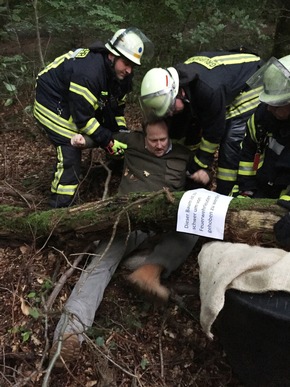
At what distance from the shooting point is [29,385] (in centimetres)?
266

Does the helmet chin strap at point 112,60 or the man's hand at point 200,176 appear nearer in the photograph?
the man's hand at point 200,176

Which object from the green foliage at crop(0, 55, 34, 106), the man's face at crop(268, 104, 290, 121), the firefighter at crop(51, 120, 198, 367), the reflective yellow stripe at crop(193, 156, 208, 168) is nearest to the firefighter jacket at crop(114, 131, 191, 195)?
the firefighter at crop(51, 120, 198, 367)

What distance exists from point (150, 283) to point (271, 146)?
148 cm

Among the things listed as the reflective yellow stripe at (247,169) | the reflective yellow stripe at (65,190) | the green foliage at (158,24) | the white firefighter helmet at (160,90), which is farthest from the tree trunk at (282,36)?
the reflective yellow stripe at (65,190)

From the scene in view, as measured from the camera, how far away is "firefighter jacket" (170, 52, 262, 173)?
11.3 feet

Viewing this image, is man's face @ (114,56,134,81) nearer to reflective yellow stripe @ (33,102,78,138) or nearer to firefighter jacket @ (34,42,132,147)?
firefighter jacket @ (34,42,132,147)

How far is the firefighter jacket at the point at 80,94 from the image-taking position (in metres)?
3.97

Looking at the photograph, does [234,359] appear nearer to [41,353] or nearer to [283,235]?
[283,235]

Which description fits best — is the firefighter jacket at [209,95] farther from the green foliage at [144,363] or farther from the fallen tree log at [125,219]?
the green foliage at [144,363]

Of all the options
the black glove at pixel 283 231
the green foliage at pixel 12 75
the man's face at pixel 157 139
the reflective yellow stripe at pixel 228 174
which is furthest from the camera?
the green foliage at pixel 12 75

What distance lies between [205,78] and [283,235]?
1.63 metres

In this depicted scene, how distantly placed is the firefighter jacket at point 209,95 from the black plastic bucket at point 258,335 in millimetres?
1783

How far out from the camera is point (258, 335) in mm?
2314

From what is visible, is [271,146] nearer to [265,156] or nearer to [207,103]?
[265,156]
